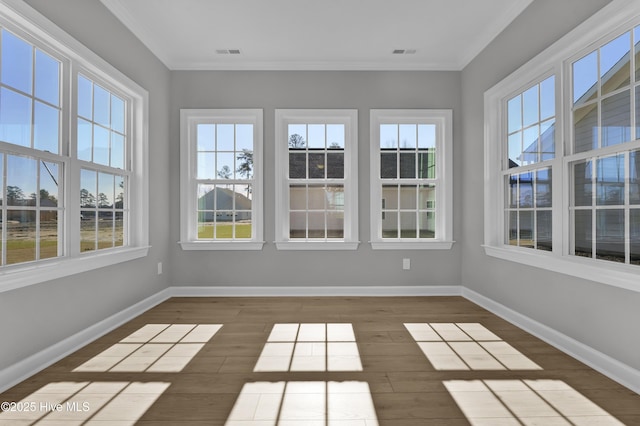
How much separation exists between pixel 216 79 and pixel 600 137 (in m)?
3.89

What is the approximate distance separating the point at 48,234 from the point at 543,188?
3957mm

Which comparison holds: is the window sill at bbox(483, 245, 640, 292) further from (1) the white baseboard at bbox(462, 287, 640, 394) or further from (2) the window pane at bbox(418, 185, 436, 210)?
(2) the window pane at bbox(418, 185, 436, 210)

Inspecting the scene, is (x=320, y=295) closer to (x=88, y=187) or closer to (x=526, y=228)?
(x=526, y=228)

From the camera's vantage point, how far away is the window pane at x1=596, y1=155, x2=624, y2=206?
218cm

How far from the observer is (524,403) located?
1.86m

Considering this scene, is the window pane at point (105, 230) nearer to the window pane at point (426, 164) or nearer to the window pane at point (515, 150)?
the window pane at point (426, 164)

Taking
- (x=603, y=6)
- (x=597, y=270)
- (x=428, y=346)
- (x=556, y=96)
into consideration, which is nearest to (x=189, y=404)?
(x=428, y=346)

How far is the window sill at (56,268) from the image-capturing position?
2021 mm

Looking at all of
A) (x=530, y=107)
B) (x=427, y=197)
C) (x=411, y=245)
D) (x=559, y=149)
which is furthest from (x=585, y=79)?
(x=411, y=245)

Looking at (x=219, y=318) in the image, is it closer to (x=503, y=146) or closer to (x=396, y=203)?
(x=396, y=203)

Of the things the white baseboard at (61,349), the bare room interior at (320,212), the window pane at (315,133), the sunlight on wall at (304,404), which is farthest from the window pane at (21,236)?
the window pane at (315,133)

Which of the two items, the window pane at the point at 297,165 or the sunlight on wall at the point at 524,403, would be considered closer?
the sunlight on wall at the point at 524,403

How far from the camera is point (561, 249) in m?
2.61

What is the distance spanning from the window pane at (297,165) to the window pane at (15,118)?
2547 millimetres
